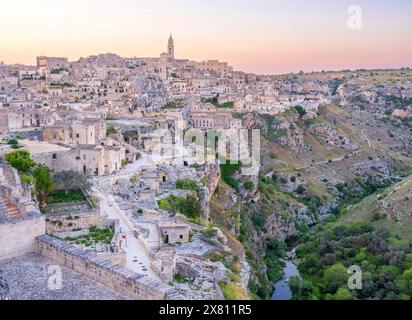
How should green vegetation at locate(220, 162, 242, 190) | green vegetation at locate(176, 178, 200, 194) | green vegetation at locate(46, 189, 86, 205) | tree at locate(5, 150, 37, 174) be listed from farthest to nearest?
green vegetation at locate(220, 162, 242, 190) < green vegetation at locate(176, 178, 200, 194) < tree at locate(5, 150, 37, 174) < green vegetation at locate(46, 189, 86, 205)

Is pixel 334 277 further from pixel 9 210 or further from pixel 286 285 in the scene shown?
pixel 9 210

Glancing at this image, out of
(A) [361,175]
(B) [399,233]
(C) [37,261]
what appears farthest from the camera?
(A) [361,175]

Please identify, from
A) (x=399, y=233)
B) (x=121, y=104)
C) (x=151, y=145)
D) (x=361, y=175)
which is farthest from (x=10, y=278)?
(x=361, y=175)

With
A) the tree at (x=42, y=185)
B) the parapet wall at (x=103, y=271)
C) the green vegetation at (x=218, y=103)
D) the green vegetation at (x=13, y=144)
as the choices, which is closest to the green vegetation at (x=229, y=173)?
the green vegetation at (x=13, y=144)

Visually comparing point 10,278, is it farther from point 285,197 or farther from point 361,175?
point 361,175

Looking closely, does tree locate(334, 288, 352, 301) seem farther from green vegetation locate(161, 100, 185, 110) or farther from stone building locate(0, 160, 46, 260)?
green vegetation locate(161, 100, 185, 110)

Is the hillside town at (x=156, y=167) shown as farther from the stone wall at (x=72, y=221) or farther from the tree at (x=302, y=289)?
the tree at (x=302, y=289)

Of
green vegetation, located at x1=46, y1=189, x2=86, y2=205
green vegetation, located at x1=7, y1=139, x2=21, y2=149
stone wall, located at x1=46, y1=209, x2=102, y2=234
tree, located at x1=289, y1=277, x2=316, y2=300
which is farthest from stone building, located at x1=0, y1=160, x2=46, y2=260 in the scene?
tree, located at x1=289, y1=277, x2=316, y2=300
